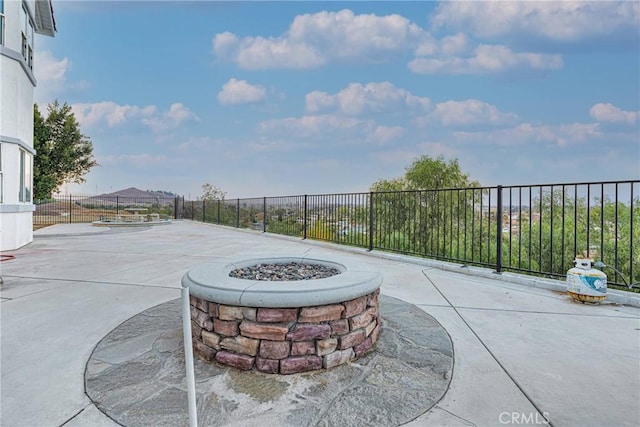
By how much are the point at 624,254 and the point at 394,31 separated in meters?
7.55

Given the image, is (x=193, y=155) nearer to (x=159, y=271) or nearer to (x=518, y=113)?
(x=159, y=271)

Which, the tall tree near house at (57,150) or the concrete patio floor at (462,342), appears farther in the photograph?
the tall tree near house at (57,150)

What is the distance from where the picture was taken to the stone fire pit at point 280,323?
201cm

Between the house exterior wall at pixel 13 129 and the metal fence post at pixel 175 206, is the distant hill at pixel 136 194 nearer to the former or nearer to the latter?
the metal fence post at pixel 175 206

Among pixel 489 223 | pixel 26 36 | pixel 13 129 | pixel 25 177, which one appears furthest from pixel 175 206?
pixel 489 223

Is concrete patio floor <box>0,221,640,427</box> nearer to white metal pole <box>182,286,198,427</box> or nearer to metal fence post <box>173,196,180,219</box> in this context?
white metal pole <box>182,286,198,427</box>

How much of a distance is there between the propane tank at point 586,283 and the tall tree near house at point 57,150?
69.6 ft

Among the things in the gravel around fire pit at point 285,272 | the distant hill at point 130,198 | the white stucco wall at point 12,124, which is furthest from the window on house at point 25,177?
the distant hill at point 130,198

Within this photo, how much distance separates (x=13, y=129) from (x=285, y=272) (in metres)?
8.17

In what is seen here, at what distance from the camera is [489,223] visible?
5.06m

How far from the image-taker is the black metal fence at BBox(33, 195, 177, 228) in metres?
17.7

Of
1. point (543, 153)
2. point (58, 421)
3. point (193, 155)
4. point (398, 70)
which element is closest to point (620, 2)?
point (543, 153)

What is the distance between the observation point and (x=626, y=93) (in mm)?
7016

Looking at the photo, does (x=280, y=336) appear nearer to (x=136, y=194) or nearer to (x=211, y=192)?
(x=211, y=192)
